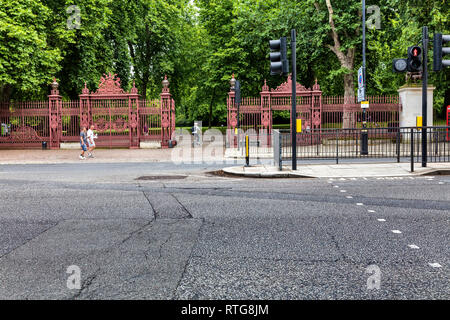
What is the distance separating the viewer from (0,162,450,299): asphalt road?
3.63 metres

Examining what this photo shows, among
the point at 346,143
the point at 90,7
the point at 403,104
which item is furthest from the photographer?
the point at 90,7

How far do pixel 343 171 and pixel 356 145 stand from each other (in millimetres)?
3228

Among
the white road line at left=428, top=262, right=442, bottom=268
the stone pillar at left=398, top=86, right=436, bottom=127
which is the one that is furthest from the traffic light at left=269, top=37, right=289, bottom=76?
the stone pillar at left=398, top=86, right=436, bottom=127

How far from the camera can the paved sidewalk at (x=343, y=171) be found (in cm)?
1184

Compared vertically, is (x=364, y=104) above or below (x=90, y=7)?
below

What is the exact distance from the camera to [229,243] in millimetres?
A: 5055

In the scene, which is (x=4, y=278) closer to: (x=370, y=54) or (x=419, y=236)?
(x=419, y=236)

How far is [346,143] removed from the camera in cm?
1512

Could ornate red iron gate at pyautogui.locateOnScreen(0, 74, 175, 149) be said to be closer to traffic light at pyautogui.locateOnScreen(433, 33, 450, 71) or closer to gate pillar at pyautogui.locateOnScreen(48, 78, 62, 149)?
gate pillar at pyautogui.locateOnScreen(48, 78, 62, 149)

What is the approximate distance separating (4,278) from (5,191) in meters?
6.55

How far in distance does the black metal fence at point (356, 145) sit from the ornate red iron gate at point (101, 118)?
13093 millimetres

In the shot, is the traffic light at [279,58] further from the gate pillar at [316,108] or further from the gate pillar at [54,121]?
the gate pillar at [54,121]

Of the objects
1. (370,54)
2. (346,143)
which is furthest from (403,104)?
(346,143)

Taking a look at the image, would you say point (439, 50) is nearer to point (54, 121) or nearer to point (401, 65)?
point (401, 65)
